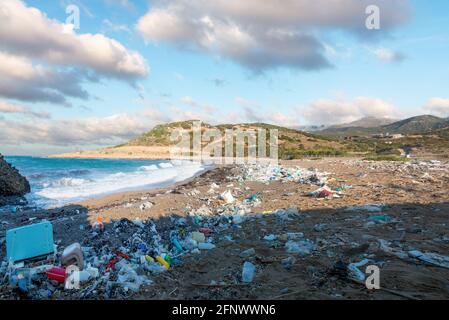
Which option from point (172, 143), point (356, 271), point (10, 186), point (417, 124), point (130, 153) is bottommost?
point (356, 271)

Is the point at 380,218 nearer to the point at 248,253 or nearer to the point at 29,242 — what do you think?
the point at 248,253

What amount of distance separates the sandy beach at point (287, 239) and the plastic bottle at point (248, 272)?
9 centimetres

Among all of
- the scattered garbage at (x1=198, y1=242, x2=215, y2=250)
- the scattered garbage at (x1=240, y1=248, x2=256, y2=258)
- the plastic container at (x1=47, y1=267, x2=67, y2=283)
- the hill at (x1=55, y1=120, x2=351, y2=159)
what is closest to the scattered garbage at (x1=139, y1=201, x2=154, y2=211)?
the scattered garbage at (x1=198, y1=242, x2=215, y2=250)

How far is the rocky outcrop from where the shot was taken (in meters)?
15.4

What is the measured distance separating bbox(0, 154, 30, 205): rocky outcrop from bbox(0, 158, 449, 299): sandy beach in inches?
181

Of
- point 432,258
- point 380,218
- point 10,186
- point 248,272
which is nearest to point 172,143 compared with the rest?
point 10,186

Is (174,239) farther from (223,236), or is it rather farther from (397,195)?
(397,195)

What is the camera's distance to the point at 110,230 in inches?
299

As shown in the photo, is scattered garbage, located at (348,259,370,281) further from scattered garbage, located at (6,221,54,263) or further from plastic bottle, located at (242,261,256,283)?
scattered garbage, located at (6,221,54,263)

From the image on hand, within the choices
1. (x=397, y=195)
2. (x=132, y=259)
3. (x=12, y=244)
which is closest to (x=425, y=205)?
(x=397, y=195)

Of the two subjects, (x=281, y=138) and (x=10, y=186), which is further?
(x=281, y=138)

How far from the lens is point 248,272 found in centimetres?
488

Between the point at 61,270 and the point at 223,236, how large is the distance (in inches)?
130

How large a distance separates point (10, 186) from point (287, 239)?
15.1m
